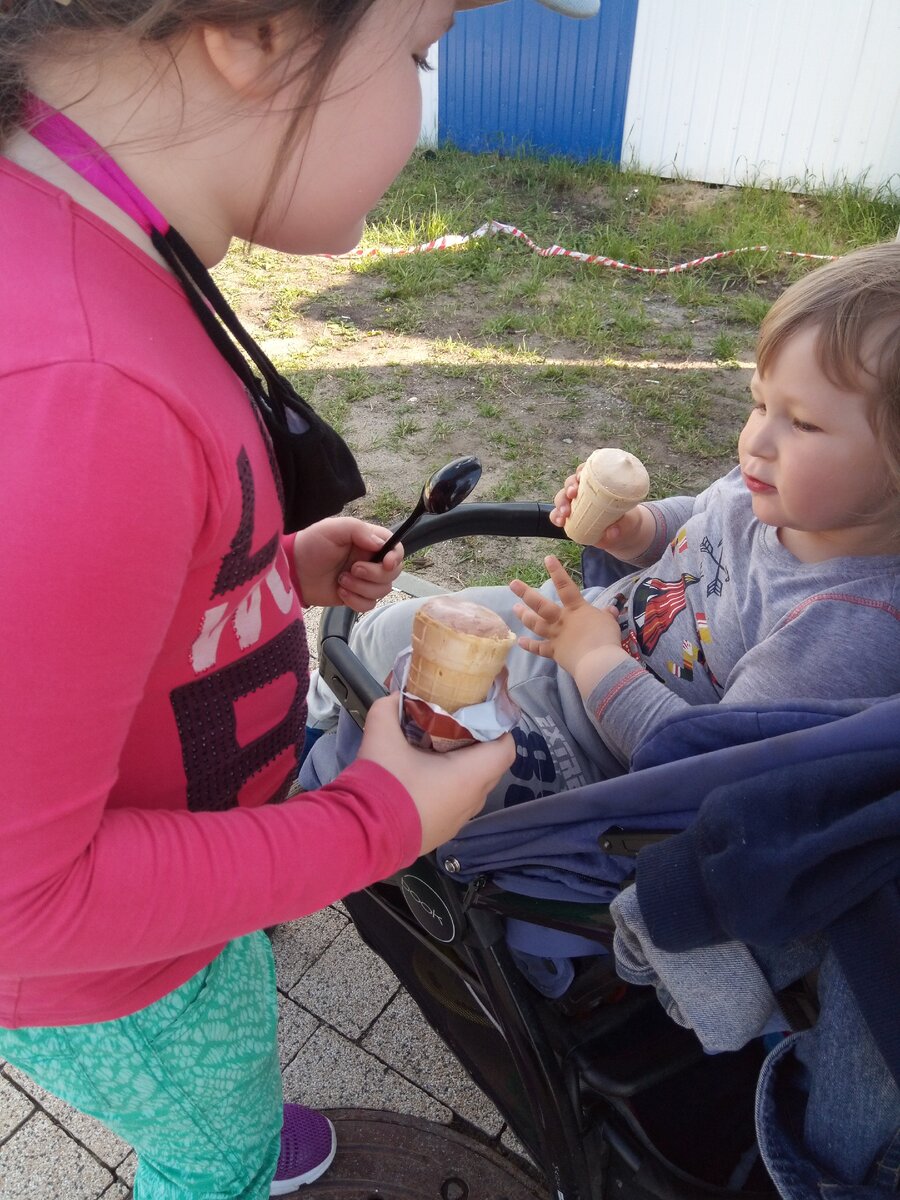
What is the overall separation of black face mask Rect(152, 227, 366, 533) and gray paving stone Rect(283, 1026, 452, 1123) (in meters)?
1.25

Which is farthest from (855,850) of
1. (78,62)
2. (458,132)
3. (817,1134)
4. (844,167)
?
(458,132)

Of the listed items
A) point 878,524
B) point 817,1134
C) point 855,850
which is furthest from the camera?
point 878,524

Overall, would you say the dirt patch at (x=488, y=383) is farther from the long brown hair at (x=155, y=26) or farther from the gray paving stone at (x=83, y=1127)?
the long brown hair at (x=155, y=26)

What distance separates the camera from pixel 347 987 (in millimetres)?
2137

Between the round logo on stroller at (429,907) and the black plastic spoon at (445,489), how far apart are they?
51 centimetres

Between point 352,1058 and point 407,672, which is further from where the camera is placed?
point 352,1058

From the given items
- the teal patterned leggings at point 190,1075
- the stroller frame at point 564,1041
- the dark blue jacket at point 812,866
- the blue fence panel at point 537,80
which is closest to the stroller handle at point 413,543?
the stroller frame at point 564,1041

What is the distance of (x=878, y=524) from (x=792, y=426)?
0.63 ft

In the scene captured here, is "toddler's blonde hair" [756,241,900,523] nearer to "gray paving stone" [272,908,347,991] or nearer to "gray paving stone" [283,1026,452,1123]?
"gray paving stone" [283,1026,452,1123]

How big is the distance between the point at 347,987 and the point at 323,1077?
0.66ft

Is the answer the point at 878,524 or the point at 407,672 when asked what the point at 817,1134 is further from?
the point at 878,524

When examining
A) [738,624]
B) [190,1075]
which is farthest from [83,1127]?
[738,624]

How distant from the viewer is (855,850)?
0.91 m

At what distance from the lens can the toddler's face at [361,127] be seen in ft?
2.77
